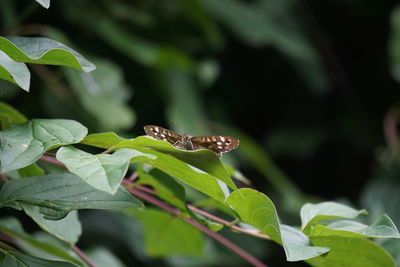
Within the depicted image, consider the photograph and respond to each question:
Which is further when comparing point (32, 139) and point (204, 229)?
point (204, 229)

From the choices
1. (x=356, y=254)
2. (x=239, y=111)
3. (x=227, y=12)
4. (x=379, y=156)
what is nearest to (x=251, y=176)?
(x=239, y=111)

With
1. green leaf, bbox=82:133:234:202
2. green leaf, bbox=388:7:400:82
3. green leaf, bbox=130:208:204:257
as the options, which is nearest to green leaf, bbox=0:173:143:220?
green leaf, bbox=82:133:234:202

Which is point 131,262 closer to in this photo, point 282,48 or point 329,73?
point 282,48

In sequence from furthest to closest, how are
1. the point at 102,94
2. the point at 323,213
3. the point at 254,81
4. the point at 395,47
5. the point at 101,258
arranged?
the point at 254,81 < the point at 395,47 < the point at 102,94 < the point at 101,258 < the point at 323,213

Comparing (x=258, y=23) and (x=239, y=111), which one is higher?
(x=258, y=23)

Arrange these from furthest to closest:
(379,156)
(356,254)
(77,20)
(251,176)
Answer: (251,176) → (379,156) → (77,20) → (356,254)

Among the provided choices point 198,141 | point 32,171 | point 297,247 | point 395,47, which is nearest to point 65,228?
point 32,171

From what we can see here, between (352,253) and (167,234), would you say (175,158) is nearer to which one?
(352,253)
